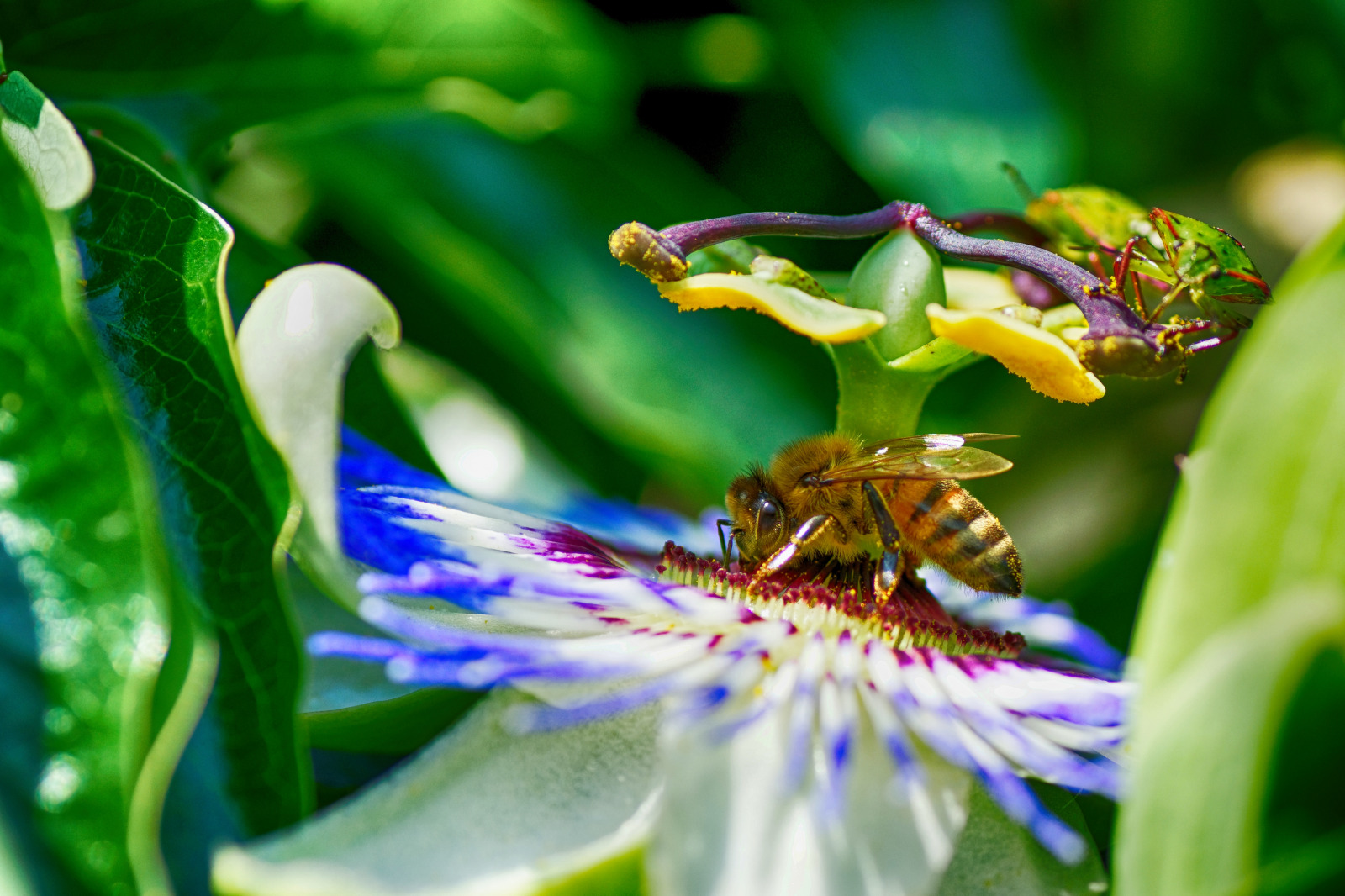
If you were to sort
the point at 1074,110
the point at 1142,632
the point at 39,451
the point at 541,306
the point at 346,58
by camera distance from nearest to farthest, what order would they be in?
the point at 1142,632 → the point at 39,451 → the point at 346,58 → the point at 541,306 → the point at 1074,110

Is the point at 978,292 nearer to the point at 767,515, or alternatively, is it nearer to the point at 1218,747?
the point at 767,515

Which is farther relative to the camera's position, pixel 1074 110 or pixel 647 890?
pixel 1074 110

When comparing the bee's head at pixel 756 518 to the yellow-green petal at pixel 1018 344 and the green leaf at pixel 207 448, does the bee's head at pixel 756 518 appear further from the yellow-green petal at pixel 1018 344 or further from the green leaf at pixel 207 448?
the green leaf at pixel 207 448

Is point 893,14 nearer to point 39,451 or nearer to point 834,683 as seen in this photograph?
point 834,683

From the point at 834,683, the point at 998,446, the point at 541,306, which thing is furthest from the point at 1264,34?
the point at 834,683

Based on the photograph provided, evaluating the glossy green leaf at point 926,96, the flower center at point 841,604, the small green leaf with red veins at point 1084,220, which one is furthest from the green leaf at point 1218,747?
the glossy green leaf at point 926,96

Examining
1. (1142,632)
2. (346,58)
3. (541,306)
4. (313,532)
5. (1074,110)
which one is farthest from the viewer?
(1074,110)
